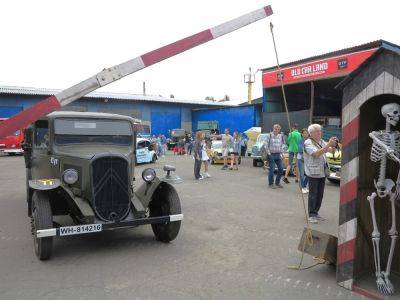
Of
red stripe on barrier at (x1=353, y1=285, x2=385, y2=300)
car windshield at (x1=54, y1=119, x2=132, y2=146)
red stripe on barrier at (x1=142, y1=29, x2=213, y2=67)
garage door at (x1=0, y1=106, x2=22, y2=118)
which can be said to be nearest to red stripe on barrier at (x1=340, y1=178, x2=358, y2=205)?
red stripe on barrier at (x1=353, y1=285, x2=385, y2=300)

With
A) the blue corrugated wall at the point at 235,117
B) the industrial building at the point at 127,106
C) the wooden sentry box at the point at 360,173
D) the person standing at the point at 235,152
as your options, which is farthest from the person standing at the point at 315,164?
the industrial building at the point at 127,106

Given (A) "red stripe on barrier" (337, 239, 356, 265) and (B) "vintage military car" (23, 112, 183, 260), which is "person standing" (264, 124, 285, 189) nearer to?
(B) "vintage military car" (23, 112, 183, 260)

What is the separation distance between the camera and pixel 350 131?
13.4ft

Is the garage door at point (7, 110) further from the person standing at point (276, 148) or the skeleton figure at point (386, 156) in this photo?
the skeleton figure at point (386, 156)

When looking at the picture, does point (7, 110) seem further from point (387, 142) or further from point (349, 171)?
point (387, 142)

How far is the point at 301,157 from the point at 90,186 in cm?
636

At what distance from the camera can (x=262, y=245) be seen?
223 inches

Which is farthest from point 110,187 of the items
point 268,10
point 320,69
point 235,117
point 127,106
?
point 127,106

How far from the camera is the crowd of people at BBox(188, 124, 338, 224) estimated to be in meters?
6.74

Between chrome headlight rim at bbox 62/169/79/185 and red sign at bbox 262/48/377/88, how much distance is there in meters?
13.1

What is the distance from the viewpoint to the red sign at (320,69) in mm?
18344

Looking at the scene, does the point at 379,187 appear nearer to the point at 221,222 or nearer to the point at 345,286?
the point at 345,286

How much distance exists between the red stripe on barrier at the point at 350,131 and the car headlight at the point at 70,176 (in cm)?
356

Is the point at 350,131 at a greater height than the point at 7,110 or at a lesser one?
lesser
